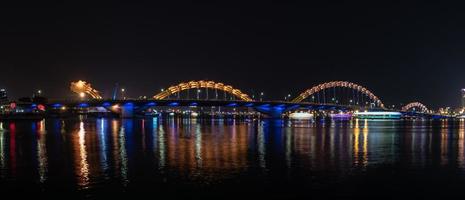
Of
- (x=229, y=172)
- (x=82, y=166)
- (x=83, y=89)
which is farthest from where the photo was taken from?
(x=83, y=89)

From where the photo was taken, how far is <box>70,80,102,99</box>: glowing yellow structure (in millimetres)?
152425

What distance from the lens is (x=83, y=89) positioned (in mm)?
155250

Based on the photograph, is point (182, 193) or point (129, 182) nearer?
point (182, 193)

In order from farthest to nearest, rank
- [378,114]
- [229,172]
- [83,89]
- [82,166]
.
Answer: [378,114] < [83,89] < [82,166] < [229,172]

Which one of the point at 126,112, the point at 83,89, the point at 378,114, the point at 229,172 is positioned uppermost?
the point at 83,89

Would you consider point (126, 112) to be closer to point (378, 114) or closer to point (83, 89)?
point (83, 89)

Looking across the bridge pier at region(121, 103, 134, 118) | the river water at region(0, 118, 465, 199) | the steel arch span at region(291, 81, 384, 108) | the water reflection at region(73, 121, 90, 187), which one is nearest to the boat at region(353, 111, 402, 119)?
the steel arch span at region(291, 81, 384, 108)

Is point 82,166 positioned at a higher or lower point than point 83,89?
lower

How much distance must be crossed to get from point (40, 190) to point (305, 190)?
8.73 m

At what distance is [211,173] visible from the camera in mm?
22156

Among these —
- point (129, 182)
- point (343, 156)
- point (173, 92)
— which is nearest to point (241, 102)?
point (173, 92)

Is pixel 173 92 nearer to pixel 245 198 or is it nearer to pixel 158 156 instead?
pixel 158 156

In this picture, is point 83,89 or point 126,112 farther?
point 83,89

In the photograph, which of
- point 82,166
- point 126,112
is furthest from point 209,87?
point 82,166
